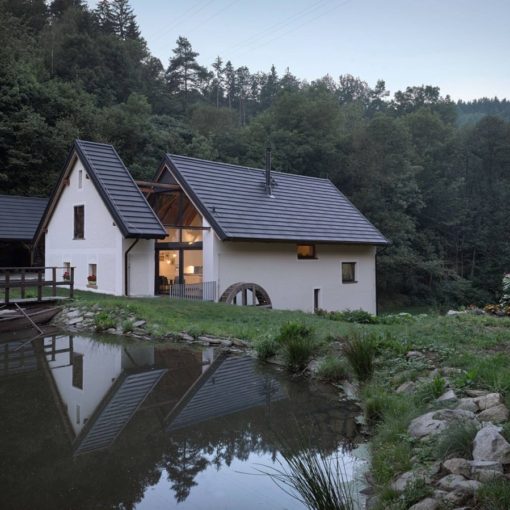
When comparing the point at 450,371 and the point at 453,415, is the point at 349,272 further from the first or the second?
the point at 453,415

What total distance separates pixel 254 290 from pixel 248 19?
8.80 metres

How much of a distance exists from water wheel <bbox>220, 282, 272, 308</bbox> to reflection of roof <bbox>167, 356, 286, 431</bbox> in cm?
745

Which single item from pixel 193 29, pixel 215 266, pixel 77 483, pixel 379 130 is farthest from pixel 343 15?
pixel 379 130

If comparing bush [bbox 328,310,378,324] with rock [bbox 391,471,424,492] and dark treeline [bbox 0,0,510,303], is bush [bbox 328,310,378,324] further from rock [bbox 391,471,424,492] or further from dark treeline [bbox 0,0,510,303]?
dark treeline [bbox 0,0,510,303]

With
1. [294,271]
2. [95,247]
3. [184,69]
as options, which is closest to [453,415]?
[294,271]

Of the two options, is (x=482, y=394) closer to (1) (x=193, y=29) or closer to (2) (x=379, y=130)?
(1) (x=193, y=29)

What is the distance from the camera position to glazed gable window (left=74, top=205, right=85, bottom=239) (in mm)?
18797

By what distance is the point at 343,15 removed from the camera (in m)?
12.8

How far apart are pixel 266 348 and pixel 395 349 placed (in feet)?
7.69

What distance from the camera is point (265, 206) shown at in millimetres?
19922

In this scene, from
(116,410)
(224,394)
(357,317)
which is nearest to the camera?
(116,410)

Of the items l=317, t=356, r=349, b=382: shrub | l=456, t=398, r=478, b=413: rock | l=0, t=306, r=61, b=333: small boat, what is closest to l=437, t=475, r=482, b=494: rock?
l=456, t=398, r=478, b=413: rock

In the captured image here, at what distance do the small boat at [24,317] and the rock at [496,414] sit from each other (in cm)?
1146

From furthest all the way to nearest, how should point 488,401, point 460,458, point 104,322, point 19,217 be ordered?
point 19,217 < point 104,322 < point 488,401 < point 460,458
